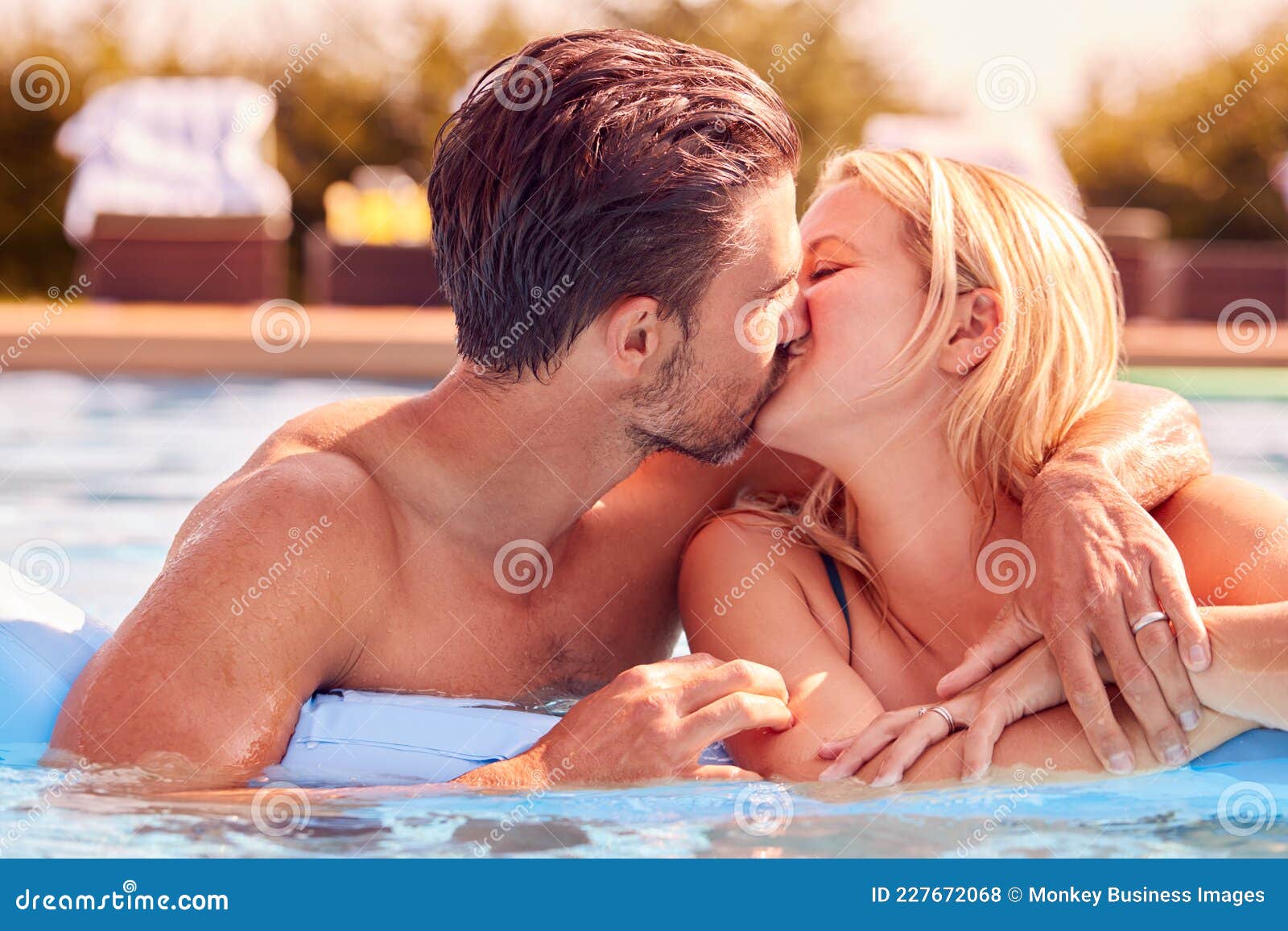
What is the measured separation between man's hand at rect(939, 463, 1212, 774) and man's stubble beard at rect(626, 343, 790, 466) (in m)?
0.65

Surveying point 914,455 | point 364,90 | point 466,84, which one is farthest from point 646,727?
point 364,90

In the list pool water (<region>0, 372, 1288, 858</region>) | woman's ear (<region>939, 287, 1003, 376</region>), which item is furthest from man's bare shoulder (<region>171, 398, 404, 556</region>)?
woman's ear (<region>939, 287, 1003, 376</region>)

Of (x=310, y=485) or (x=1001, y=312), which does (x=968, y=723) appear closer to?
(x=1001, y=312)

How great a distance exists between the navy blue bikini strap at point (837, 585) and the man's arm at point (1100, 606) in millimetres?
425

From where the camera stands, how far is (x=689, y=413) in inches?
114

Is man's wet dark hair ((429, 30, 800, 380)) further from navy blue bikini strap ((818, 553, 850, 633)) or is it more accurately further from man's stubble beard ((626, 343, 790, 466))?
navy blue bikini strap ((818, 553, 850, 633))

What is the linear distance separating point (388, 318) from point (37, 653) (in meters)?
9.70

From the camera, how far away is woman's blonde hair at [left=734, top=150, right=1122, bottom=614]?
113 inches

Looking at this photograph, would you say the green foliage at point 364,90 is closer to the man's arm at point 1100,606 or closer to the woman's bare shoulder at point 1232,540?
the woman's bare shoulder at point 1232,540

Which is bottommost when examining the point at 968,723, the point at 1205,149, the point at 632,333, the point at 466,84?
the point at 466,84

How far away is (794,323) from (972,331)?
380mm

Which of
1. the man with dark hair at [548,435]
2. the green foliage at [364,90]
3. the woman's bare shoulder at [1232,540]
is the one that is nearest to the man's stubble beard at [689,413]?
the man with dark hair at [548,435]
